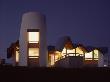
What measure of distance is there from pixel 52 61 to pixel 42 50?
31.9 ft

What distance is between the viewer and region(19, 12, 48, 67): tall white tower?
1663 inches

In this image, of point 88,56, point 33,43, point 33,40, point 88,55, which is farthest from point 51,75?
point 88,55

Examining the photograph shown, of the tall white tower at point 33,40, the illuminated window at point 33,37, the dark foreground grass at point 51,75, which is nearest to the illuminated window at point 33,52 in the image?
the tall white tower at point 33,40

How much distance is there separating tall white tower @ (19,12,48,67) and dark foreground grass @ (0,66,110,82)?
26.3 m

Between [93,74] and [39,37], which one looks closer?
[93,74]

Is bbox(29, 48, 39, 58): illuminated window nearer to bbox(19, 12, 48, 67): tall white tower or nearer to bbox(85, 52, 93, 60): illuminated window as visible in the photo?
bbox(19, 12, 48, 67): tall white tower

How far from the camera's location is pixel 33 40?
4362cm

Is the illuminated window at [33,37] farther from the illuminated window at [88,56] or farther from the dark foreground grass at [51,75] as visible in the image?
the dark foreground grass at [51,75]

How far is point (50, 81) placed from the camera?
14820mm

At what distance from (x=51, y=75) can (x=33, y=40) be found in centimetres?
2856

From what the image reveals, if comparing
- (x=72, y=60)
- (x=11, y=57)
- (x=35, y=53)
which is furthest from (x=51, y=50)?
(x=72, y=60)

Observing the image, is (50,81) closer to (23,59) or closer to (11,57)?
(23,59)

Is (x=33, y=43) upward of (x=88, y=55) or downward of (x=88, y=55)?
upward

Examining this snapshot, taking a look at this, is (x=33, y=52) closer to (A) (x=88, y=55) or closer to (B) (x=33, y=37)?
(B) (x=33, y=37)
